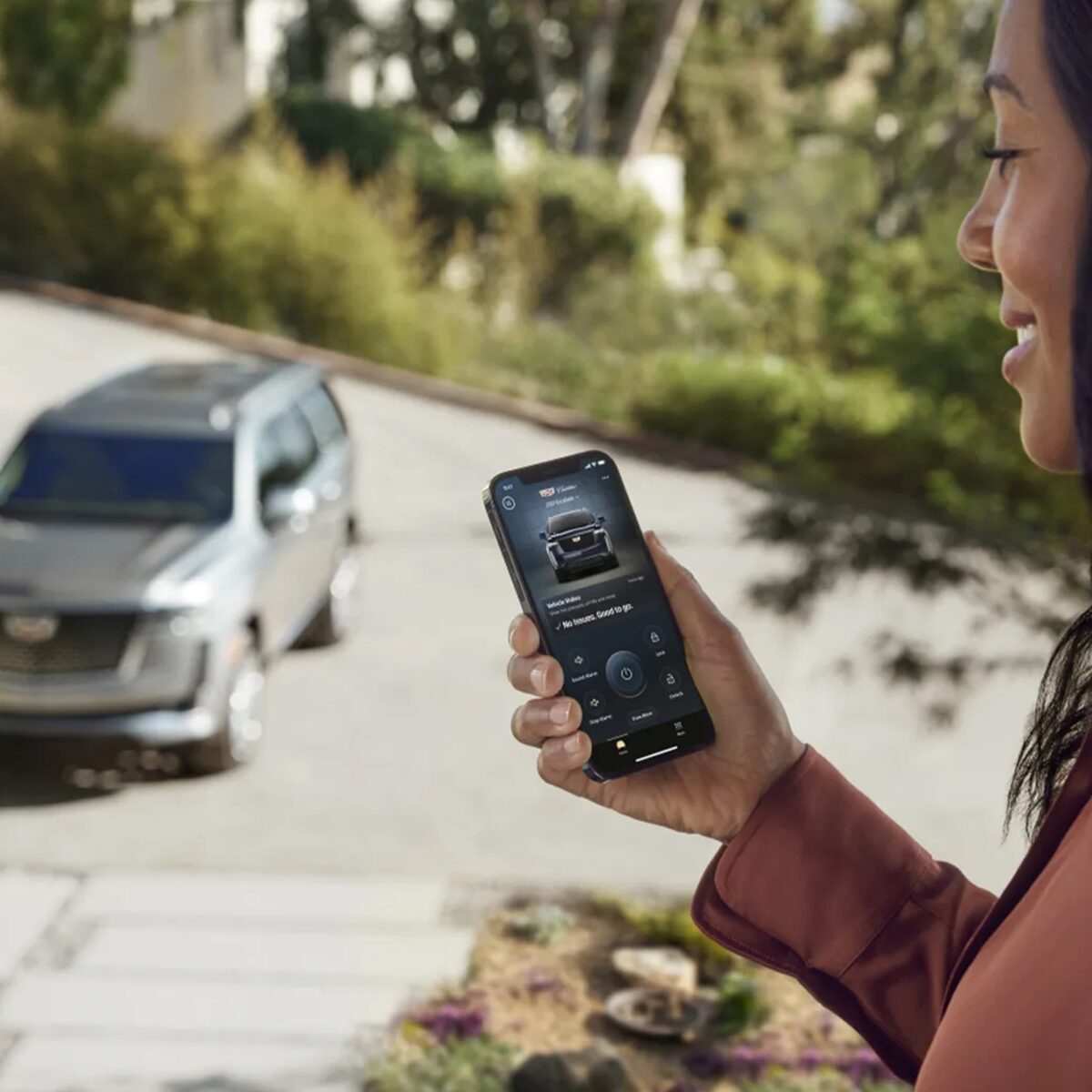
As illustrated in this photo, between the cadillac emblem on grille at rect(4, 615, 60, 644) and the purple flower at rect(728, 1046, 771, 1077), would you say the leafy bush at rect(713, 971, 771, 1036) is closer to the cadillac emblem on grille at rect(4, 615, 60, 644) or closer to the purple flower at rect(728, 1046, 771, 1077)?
the purple flower at rect(728, 1046, 771, 1077)

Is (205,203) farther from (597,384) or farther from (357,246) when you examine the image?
(597,384)

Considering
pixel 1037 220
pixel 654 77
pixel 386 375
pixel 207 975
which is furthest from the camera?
pixel 654 77

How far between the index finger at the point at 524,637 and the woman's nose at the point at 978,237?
27.3 inches

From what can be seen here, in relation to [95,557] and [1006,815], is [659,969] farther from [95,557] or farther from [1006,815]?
[1006,815]

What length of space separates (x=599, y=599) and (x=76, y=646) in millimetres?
5444

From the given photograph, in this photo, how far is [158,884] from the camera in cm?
641

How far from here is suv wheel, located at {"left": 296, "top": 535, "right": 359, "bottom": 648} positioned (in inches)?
368

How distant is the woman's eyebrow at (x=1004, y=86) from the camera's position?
1.28m

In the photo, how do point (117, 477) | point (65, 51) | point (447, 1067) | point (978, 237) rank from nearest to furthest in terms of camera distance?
point (978, 237), point (447, 1067), point (117, 477), point (65, 51)

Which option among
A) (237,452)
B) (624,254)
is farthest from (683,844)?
(624,254)

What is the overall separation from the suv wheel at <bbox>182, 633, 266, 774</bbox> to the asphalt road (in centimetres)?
11

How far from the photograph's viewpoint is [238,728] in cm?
757

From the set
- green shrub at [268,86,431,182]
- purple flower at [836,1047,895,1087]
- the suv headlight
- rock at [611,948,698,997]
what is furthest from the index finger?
green shrub at [268,86,431,182]

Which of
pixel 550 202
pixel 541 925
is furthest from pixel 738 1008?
pixel 550 202
